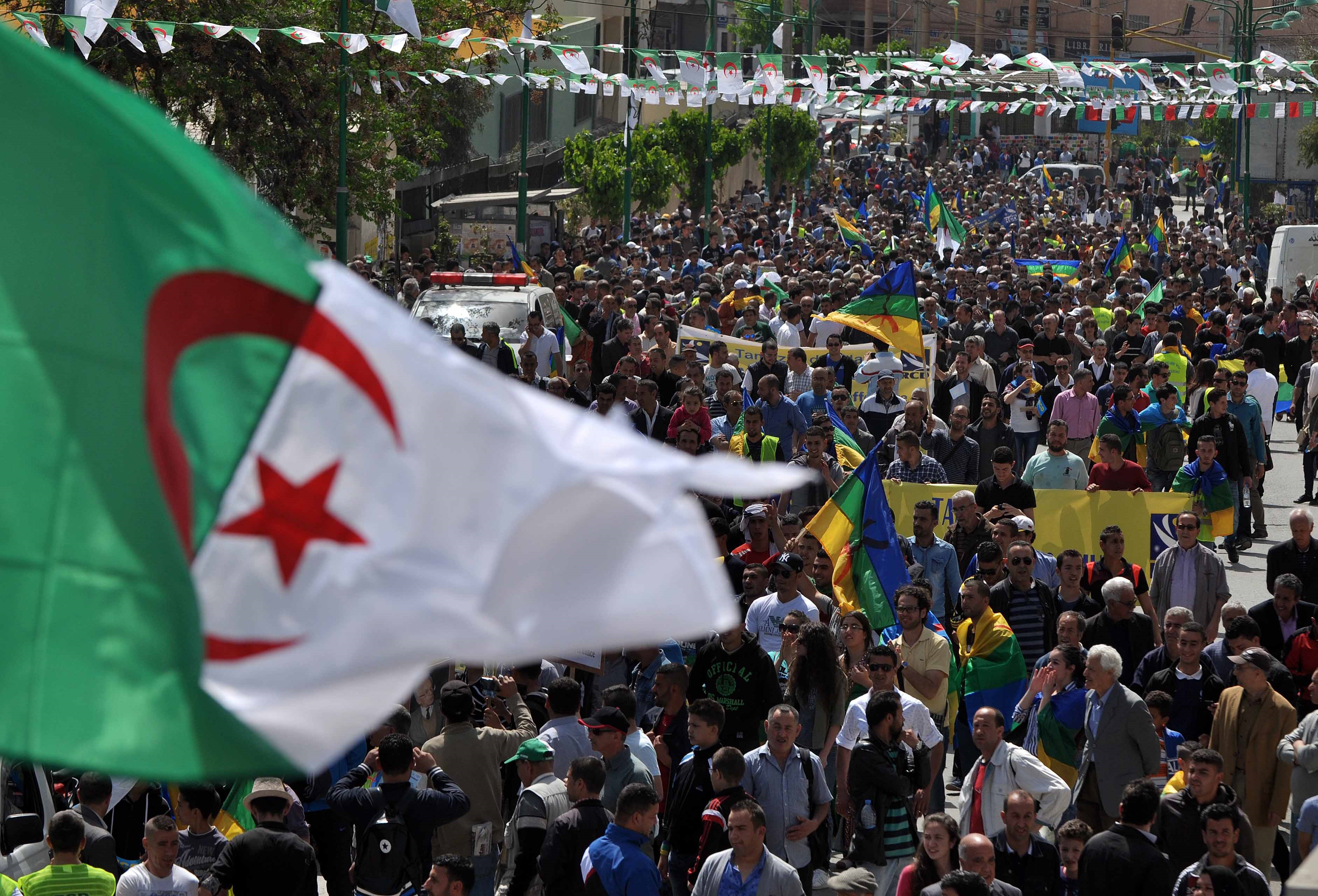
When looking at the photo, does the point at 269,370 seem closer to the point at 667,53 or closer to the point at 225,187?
the point at 225,187

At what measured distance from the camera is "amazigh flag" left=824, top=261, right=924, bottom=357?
62.0ft

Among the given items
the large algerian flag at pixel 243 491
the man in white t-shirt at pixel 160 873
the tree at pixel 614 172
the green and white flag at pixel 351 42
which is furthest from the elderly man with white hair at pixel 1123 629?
the tree at pixel 614 172

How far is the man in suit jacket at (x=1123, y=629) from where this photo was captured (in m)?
10.8

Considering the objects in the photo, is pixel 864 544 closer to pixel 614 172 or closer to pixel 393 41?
pixel 393 41

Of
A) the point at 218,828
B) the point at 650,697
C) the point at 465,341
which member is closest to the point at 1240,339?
the point at 465,341

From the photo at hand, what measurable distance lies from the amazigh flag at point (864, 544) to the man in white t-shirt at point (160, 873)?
483 cm

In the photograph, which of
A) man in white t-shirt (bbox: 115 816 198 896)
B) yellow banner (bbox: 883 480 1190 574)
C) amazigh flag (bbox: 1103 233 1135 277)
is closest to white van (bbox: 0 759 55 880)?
man in white t-shirt (bbox: 115 816 198 896)

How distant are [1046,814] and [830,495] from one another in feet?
17.3

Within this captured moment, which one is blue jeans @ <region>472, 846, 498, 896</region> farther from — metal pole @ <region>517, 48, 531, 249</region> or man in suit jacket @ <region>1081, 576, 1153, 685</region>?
metal pole @ <region>517, 48, 531, 249</region>

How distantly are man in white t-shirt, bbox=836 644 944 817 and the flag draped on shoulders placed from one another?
1194 millimetres

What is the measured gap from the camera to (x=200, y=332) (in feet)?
12.2

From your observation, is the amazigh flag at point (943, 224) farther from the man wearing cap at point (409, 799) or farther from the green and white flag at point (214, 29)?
the man wearing cap at point (409, 799)

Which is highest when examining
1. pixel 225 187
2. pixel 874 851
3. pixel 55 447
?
pixel 225 187

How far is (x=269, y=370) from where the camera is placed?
370cm
